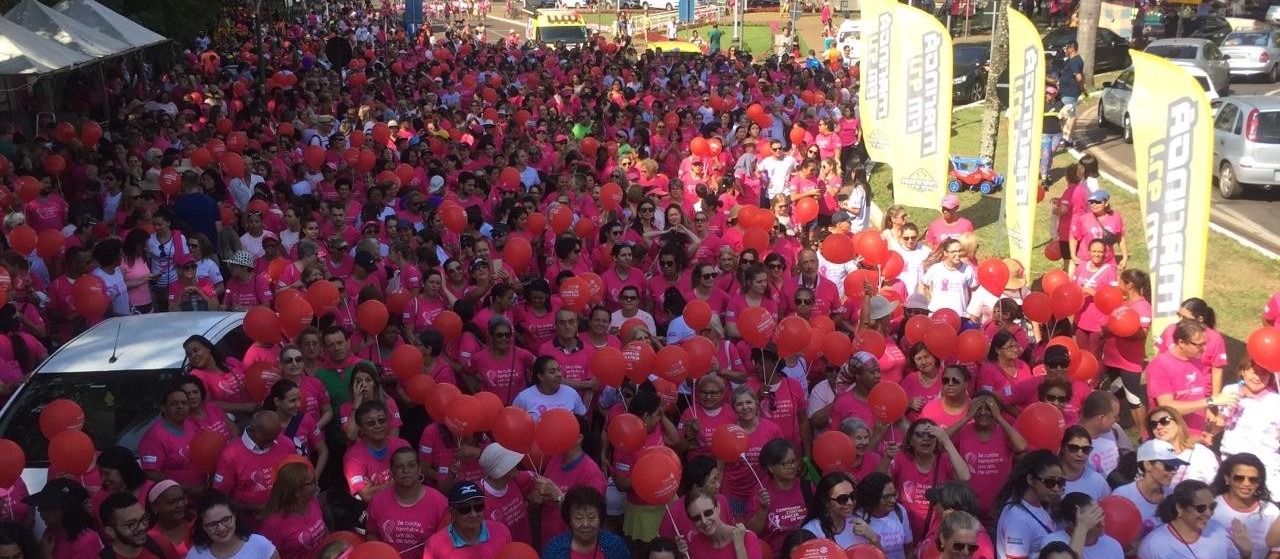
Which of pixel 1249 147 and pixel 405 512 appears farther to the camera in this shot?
pixel 1249 147

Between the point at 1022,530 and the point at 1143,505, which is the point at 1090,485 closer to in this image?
the point at 1143,505

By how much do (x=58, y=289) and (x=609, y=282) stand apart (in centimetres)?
405

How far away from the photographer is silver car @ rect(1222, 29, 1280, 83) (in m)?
28.1

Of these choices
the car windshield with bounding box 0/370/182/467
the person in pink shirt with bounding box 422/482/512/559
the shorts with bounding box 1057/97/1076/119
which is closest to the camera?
the person in pink shirt with bounding box 422/482/512/559

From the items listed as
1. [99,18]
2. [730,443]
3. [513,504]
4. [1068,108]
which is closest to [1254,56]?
[1068,108]

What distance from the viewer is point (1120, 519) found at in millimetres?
4977

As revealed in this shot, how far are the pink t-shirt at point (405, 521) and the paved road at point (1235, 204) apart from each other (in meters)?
12.0

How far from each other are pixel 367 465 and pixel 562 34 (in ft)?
90.1

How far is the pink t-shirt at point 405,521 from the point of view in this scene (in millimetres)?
5082

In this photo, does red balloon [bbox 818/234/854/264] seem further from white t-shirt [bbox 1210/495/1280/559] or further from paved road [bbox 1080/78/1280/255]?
paved road [bbox 1080/78/1280/255]

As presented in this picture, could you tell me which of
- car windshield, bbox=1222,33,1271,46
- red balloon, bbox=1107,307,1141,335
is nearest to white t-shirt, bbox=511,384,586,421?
red balloon, bbox=1107,307,1141,335

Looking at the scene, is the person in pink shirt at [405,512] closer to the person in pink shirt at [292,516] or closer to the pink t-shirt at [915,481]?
the person in pink shirt at [292,516]

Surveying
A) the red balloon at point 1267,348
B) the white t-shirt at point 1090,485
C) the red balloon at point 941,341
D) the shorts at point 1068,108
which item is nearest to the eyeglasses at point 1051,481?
the white t-shirt at point 1090,485

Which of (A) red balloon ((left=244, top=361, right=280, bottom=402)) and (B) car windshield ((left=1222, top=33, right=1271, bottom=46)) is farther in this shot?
(B) car windshield ((left=1222, top=33, right=1271, bottom=46))
